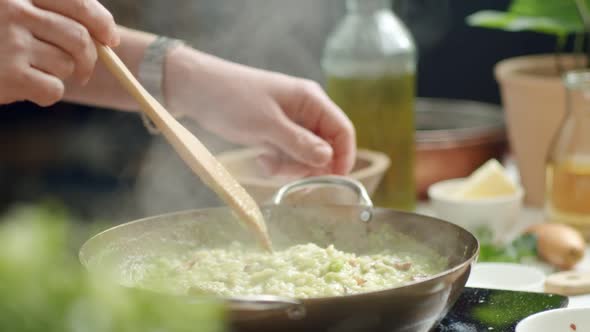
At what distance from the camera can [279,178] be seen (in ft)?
6.34

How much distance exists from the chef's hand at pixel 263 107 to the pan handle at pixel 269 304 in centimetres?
85

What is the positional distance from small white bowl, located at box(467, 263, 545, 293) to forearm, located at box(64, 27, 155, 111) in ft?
2.74

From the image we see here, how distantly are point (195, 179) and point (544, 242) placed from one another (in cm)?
89

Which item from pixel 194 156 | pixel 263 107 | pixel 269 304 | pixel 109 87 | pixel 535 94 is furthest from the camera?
pixel 535 94

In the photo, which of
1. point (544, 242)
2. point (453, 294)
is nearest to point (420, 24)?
point (544, 242)

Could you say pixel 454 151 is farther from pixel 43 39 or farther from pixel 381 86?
pixel 43 39

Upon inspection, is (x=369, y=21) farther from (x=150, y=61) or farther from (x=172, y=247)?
(x=172, y=247)

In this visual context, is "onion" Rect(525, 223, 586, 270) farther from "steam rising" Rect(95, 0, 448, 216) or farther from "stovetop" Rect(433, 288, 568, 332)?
"steam rising" Rect(95, 0, 448, 216)

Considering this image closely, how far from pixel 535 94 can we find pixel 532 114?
0.18 feet

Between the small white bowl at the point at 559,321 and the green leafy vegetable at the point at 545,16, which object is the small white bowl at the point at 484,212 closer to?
the green leafy vegetable at the point at 545,16

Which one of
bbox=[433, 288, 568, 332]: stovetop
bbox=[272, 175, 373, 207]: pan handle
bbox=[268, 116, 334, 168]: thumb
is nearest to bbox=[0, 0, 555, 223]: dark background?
bbox=[268, 116, 334, 168]: thumb

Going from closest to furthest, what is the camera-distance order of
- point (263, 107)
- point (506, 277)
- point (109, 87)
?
1. point (506, 277)
2. point (263, 107)
3. point (109, 87)

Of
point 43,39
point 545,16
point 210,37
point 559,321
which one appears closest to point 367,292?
point 559,321

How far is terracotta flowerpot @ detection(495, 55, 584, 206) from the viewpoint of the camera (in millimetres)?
2373
